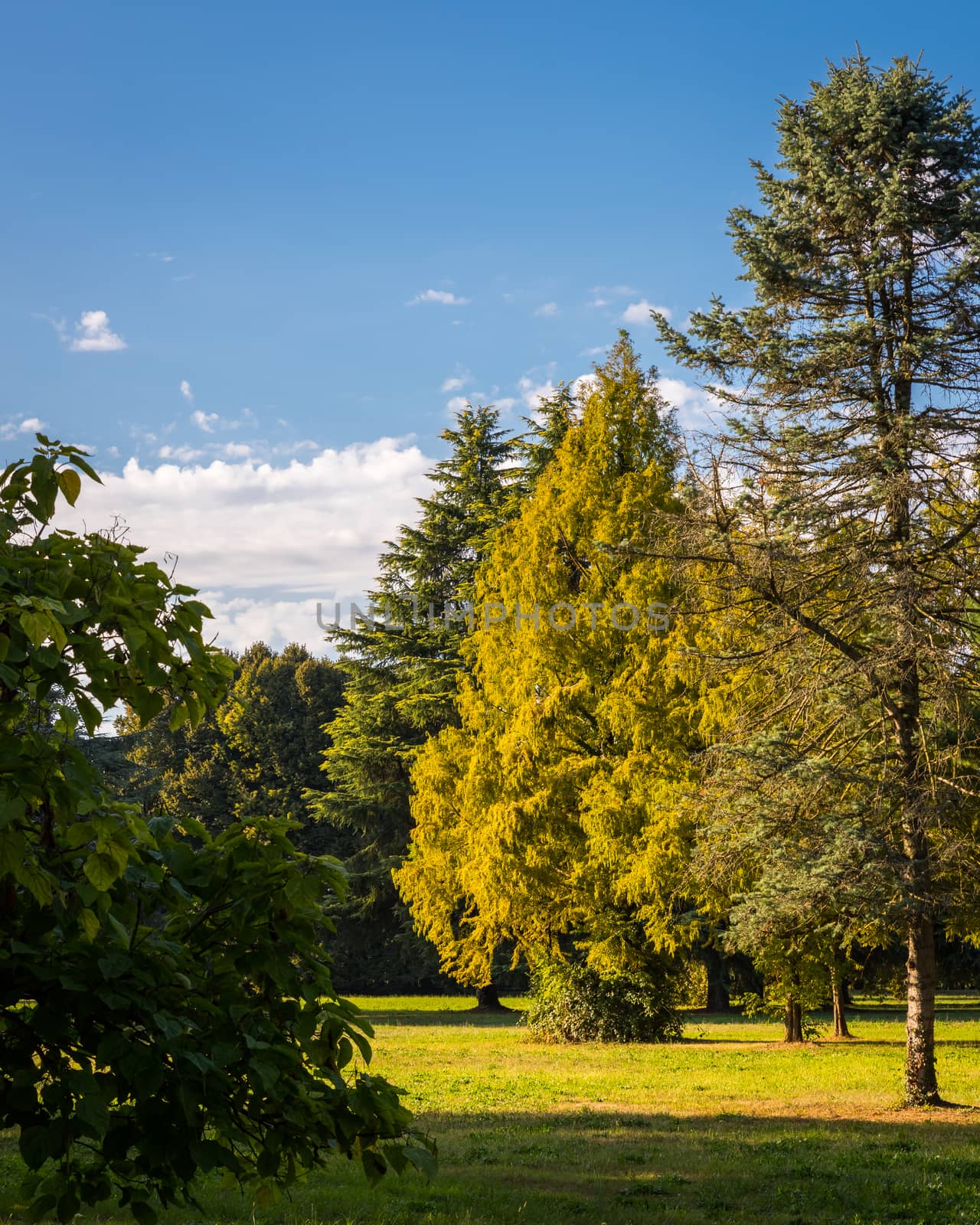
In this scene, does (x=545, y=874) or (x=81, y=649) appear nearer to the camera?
(x=81, y=649)

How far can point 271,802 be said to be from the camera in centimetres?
3659

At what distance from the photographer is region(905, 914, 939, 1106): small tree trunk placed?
1104 centimetres

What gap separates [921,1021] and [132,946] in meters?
10.4

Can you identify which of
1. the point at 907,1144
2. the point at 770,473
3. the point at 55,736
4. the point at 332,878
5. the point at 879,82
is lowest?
the point at 907,1144

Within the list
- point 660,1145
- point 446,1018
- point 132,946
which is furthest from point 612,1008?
point 132,946

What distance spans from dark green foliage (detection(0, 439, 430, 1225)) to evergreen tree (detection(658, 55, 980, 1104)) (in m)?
8.08

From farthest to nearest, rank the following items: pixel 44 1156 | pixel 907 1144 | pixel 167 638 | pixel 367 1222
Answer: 1. pixel 907 1144
2. pixel 367 1222
3. pixel 167 638
4. pixel 44 1156

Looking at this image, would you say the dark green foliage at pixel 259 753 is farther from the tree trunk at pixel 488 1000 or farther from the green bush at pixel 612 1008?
the green bush at pixel 612 1008

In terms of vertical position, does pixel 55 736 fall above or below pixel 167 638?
below

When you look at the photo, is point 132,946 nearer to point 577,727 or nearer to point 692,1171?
point 692,1171

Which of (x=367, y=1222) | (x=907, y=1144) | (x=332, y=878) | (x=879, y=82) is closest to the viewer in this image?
(x=332, y=878)

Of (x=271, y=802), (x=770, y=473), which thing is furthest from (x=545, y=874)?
(x=271, y=802)

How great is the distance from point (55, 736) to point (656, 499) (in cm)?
1473

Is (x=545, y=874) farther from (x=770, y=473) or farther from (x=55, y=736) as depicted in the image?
(x=55, y=736)
